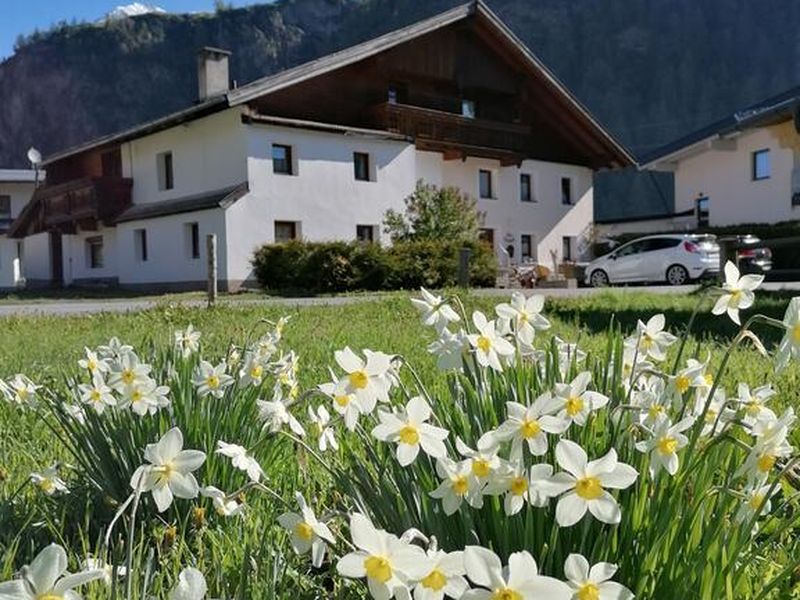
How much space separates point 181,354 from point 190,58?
89197 millimetres

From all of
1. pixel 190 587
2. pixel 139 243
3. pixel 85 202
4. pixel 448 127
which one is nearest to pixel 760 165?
pixel 448 127

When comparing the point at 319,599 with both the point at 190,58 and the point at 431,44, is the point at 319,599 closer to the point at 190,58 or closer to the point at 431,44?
the point at 431,44

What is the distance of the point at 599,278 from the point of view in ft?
84.1

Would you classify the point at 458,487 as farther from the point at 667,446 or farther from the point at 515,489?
the point at 667,446

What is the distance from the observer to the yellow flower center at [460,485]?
52.9 inches

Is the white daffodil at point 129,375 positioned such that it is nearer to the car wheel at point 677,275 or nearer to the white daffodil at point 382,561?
the white daffodil at point 382,561

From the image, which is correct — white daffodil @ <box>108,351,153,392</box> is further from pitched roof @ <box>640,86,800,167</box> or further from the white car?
pitched roof @ <box>640,86,800,167</box>

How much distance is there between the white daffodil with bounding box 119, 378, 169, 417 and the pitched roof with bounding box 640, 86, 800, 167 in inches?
982

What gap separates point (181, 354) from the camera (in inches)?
117

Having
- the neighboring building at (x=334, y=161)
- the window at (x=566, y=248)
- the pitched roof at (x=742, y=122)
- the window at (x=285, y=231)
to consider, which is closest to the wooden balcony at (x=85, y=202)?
the neighboring building at (x=334, y=161)

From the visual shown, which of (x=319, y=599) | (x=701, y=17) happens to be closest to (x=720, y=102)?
(x=701, y=17)

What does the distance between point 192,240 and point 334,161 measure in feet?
17.9

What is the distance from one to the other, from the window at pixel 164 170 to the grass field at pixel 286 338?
57.6 ft

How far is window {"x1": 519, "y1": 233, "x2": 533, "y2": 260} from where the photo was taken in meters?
32.4
